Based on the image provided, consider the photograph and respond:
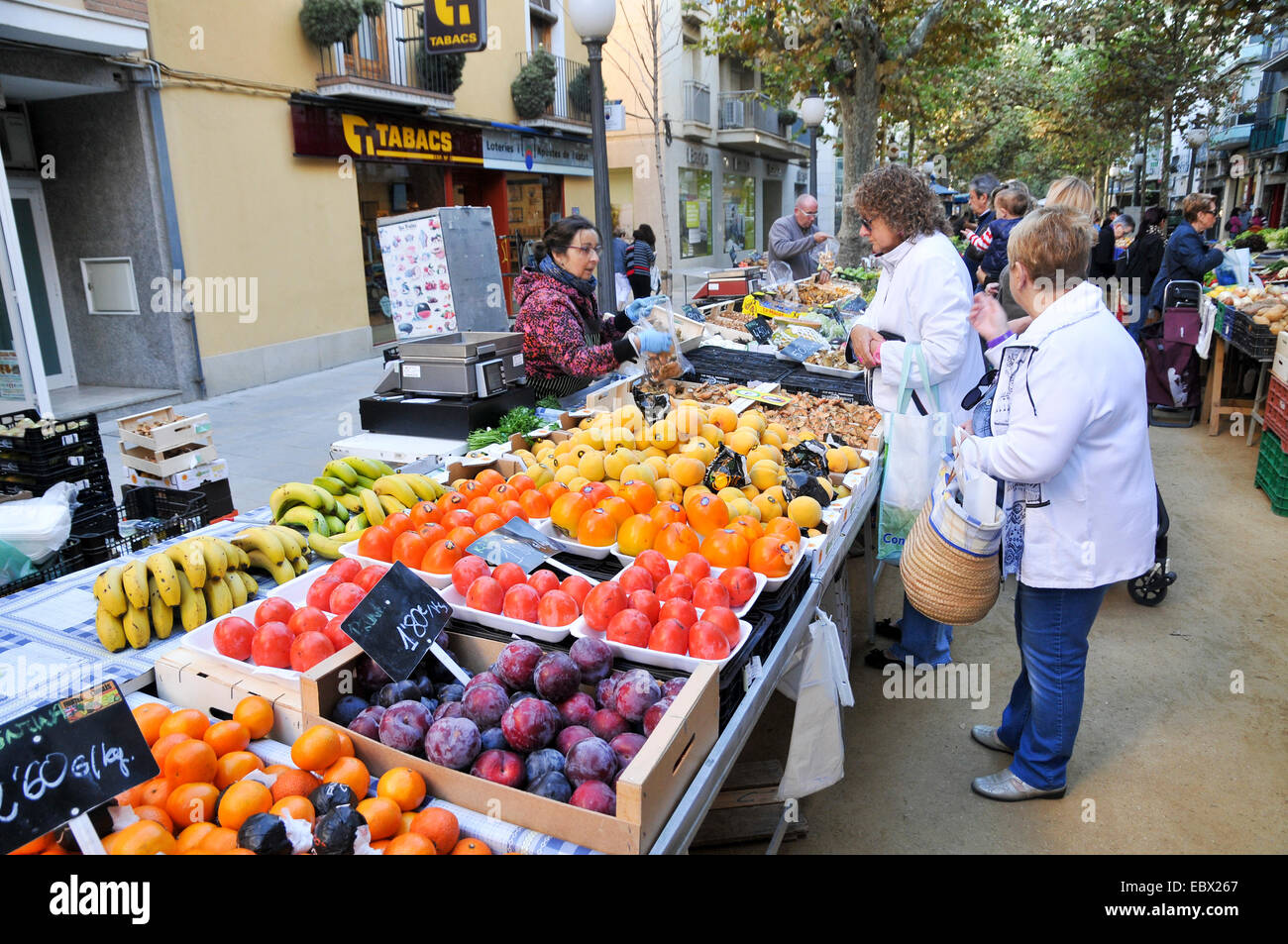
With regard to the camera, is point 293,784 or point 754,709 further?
point 754,709

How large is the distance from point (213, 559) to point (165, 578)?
15 cm

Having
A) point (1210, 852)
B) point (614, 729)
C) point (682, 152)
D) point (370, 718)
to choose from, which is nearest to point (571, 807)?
point (614, 729)

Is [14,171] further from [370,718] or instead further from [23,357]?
[370,718]

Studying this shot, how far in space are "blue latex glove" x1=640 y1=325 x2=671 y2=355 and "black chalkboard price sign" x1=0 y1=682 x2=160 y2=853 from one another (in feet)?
11.3

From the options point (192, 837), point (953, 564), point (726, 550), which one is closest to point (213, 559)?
point (192, 837)

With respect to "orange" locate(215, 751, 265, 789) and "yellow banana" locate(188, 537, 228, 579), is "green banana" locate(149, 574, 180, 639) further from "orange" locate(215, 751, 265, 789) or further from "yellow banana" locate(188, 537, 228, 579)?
"orange" locate(215, 751, 265, 789)

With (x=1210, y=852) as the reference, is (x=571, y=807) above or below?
above

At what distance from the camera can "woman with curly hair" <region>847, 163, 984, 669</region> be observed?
368cm

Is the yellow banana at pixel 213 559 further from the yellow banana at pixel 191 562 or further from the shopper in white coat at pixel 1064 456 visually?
the shopper in white coat at pixel 1064 456

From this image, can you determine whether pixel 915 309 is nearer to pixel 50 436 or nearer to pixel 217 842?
pixel 217 842

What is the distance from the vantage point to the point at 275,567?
8.70 ft

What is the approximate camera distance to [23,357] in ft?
24.8

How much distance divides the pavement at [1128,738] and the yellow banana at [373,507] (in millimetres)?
1751
